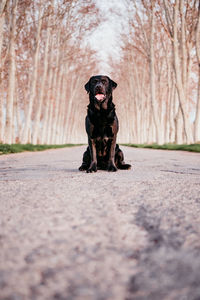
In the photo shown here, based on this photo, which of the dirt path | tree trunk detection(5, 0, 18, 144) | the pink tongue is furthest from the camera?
tree trunk detection(5, 0, 18, 144)

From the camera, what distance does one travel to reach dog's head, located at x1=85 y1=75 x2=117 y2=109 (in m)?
3.16

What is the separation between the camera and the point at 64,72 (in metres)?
26.6

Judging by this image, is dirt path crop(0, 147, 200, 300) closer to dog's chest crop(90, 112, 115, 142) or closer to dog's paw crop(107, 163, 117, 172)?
dog's paw crop(107, 163, 117, 172)

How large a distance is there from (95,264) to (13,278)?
18 cm

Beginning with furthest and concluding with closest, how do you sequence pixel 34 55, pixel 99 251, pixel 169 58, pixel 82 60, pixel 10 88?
1. pixel 82 60
2. pixel 169 58
3. pixel 34 55
4. pixel 10 88
5. pixel 99 251

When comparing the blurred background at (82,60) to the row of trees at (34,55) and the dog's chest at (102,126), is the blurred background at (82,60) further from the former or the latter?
the dog's chest at (102,126)

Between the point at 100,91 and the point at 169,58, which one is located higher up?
the point at 169,58

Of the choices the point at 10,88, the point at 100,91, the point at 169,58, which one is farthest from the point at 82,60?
the point at 100,91

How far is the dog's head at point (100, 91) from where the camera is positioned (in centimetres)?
316

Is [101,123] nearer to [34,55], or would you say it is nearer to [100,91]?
[100,91]

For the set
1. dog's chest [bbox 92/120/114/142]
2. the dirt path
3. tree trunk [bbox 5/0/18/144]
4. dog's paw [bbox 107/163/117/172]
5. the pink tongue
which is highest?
tree trunk [bbox 5/0/18/144]

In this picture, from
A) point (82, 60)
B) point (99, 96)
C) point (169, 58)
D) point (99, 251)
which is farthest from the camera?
point (82, 60)

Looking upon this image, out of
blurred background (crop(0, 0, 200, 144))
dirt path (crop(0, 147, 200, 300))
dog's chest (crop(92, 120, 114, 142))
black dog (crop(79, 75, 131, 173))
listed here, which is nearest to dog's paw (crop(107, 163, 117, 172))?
black dog (crop(79, 75, 131, 173))

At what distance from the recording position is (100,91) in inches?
124
